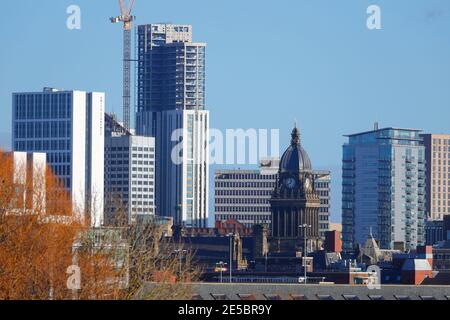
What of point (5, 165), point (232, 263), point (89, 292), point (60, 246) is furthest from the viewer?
point (232, 263)

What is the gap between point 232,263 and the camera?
18475 centimetres

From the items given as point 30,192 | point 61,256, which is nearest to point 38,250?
point 61,256

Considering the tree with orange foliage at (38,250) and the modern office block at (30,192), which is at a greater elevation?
the modern office block at (30,192)

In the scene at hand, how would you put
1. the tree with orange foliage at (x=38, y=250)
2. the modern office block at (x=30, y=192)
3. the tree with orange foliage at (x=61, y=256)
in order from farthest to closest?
1. the modern office block at (x=30, y=192)
2. the tree with orange foliage at (x=61, y=256)
3. the tree with orange foliage at (x=38, y=250)

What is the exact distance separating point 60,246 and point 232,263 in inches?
4841

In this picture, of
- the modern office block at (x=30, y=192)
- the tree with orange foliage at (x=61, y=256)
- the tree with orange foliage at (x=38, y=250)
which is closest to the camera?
the tree with orange foliage at (x=38, y=250)

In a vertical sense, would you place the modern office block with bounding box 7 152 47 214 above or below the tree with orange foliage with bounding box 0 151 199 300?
above

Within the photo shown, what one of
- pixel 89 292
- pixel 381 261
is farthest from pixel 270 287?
pixel 381 261

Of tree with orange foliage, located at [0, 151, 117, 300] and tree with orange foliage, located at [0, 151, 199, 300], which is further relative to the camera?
tree with orange foliage, located at [0, 151, 199, 300]

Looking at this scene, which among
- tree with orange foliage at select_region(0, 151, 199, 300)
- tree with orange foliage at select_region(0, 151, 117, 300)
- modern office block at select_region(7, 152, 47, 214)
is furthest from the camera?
modern office block at select_region(7, 152, 47, 214)

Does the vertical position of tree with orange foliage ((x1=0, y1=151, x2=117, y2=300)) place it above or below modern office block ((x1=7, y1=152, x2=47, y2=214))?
below

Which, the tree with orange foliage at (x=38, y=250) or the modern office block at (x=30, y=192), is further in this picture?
the modern office block at (x=30, y=192)

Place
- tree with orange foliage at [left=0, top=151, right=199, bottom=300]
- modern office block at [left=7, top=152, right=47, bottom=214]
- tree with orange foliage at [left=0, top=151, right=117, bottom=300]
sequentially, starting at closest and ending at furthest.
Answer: tree with orange foliage at [left=0, top=151, right=117, bottom=300]
tree with orange foliage at [left=0, top=151, right=199, bottom=300]
modern office block at [left=7, top=152, right=47, bottom=214]
